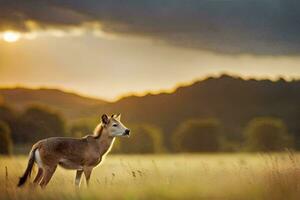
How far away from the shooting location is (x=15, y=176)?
33.7 ft

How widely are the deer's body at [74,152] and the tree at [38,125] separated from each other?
375 inches

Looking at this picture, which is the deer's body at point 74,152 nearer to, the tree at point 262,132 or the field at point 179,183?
the field at point 179,183

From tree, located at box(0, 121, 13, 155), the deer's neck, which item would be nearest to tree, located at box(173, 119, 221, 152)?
tree, located at box(0, 121, 13, 155)

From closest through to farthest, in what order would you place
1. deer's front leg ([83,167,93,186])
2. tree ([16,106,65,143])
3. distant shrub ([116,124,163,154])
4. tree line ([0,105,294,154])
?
deer's front leg ([83,167,93,186]) < tree ([16,106,65,143]) < tree line ([0,105,294,154]) < distant shrub ([116,124,163,154])

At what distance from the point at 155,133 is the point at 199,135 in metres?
6.33

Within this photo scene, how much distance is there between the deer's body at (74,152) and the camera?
9797 millimetres

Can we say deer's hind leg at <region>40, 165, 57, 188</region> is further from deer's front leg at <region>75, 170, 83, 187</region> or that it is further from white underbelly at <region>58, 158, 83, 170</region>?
deer's front leg at <region>75, 170, 83, 187</region>

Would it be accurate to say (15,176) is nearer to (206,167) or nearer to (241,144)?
(206,167)

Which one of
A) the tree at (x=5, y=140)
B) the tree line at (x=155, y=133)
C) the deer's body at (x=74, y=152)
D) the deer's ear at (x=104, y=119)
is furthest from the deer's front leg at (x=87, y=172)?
the tree at (x=5, y=140)

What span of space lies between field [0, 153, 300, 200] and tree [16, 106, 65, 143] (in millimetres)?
9737

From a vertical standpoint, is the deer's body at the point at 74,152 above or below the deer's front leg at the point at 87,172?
above

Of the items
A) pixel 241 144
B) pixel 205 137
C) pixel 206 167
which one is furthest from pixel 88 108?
pixel 205 137

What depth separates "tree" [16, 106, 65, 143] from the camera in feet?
67.1

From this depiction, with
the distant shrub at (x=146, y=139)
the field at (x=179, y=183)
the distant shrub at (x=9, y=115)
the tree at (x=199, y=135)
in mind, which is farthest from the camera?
the tree at (x=199, y=135)
